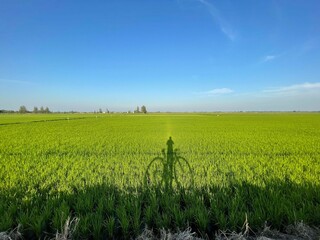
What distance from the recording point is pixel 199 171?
6598mm

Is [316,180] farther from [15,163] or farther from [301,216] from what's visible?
[15,163]

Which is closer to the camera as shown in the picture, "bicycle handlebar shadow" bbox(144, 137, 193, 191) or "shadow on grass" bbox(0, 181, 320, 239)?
"shadow on grass" bbox(0, 181, 320, 239)

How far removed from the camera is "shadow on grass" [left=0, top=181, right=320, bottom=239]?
3.34 meters

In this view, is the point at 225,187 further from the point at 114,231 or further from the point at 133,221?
the point at 114,231

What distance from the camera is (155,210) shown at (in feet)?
12.4

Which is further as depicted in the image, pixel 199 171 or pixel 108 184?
pixel 199 171

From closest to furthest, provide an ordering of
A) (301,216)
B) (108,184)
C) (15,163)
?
(301,216)
(108,184)
(15,163)

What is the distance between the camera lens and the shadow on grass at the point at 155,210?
11.0ft

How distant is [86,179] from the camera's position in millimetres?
5887

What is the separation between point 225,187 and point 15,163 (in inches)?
302

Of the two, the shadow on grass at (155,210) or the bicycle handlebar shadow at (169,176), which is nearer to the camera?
A: the shadow on grass at (155,210)

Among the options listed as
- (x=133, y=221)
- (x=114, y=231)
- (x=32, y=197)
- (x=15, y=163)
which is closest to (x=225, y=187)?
(x=133, y=221)

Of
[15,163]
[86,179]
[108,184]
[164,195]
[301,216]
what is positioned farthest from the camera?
[15,163]

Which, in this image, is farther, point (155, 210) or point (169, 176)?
point (169, 176)
